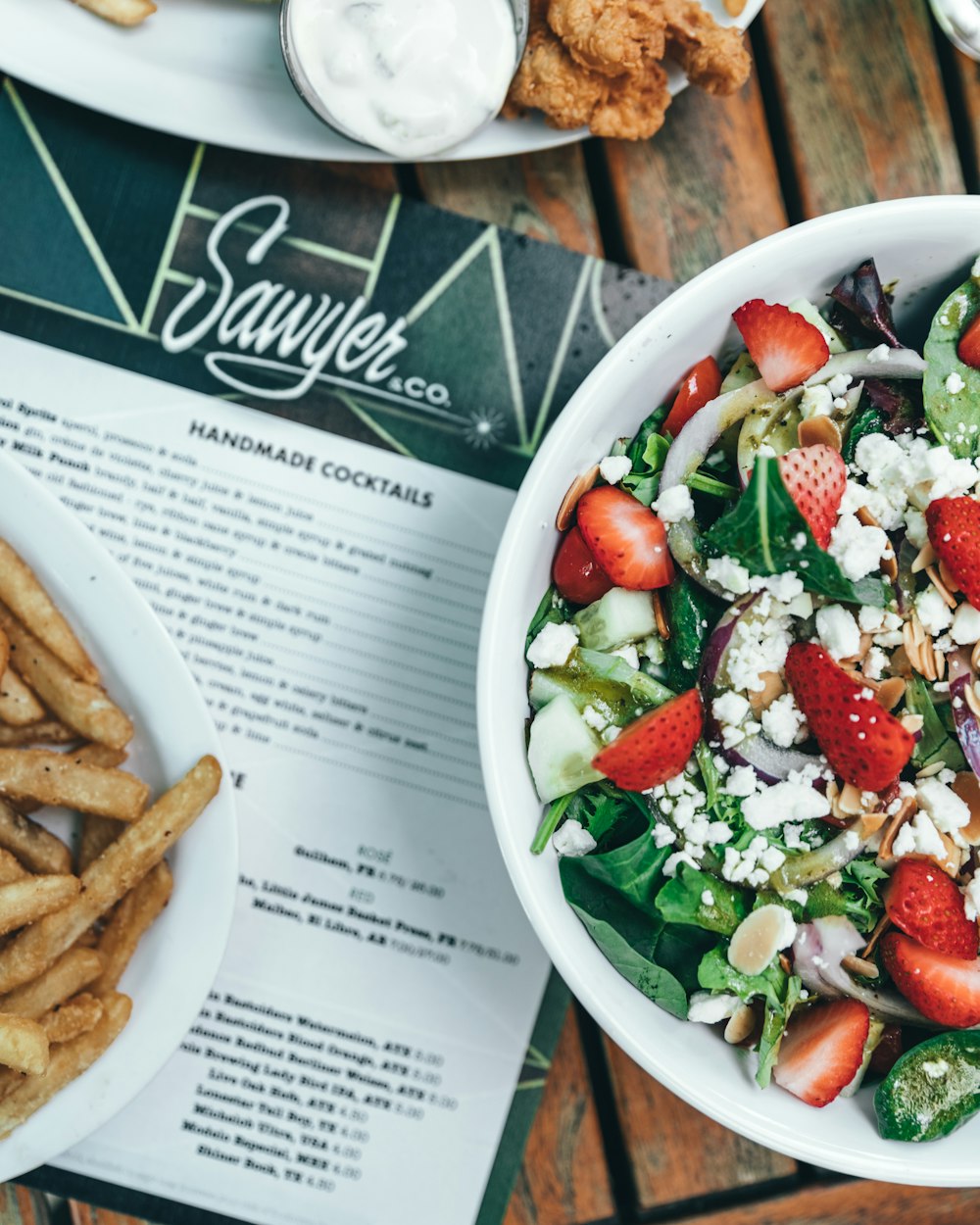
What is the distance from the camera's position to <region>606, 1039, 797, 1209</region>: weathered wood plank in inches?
58.1

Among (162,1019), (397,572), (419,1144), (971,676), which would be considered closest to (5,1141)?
(162,1019)

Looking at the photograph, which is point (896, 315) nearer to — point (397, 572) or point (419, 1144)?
point (397, 572)

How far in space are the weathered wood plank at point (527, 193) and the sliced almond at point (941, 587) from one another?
25.6 inches

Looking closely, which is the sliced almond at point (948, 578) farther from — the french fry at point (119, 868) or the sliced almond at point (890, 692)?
the french fry at point (119, 868)

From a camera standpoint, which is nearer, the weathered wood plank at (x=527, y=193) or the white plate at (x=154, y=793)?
the white plate at (x=154, y=793)

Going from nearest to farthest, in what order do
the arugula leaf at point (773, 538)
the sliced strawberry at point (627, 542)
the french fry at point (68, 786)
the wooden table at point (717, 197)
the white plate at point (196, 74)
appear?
the arugula leaf at point (773, 538)
the sliced strawberry at point (627, 542)
the french fry at point (68, 786)
the white plate at point (196, 74)
the wooden table at point (717, 197)

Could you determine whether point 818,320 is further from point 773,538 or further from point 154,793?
point 154,793

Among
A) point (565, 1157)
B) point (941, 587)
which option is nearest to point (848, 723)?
point (941, 587)

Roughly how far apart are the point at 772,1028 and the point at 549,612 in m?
0.51

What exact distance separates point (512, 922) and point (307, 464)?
677mm

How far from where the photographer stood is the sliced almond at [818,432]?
42.7 inches

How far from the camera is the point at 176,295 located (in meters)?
1.39

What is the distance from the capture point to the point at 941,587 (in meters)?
1.07

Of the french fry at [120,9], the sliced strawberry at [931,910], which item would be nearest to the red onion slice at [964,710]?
the sliced strawberry at [931,910]
